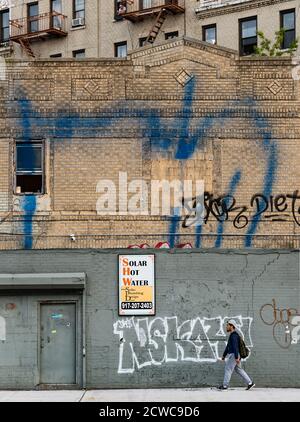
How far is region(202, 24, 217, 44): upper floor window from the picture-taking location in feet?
116

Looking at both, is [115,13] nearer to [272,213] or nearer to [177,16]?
[177,16]

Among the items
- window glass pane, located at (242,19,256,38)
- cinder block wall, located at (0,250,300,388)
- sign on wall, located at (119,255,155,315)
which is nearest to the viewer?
cinder block wall, located at (0,250,300,388)

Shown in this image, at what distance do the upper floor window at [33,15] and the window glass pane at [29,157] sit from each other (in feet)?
76.6

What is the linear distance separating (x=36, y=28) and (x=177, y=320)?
26.7m

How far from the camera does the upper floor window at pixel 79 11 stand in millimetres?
38750

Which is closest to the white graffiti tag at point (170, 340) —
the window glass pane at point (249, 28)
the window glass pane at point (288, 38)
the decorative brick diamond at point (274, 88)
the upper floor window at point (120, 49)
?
the decorative brick diamond at point (274, 88)

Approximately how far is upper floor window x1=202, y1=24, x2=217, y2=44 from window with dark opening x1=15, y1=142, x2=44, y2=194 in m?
19.4

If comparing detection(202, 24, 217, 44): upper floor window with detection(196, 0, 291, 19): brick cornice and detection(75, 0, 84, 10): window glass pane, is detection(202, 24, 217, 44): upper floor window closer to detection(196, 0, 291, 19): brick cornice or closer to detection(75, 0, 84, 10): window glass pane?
detection(196, 0, 291, 19): brick cornice

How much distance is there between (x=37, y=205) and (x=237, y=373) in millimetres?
5909

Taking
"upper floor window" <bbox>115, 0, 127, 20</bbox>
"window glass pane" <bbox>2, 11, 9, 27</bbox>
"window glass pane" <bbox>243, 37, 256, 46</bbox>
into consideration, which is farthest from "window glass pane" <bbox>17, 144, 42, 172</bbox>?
"window glass pane" <bbox>2, 11, 9, 27</bbox>

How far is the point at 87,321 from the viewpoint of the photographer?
16844 millimetres

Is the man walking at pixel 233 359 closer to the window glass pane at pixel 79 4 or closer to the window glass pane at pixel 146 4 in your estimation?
the window glass pane at pixel 146 4

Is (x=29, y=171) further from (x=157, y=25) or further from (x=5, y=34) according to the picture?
(x=5, y=34)

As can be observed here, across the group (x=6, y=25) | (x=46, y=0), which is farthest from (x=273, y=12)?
(x=6, y=25)
